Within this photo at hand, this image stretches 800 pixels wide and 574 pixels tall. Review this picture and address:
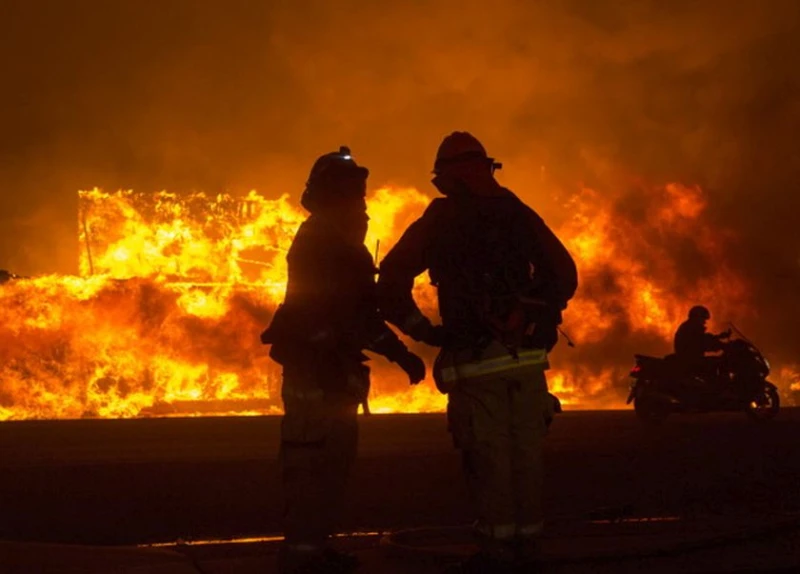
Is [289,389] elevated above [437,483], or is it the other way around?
[289,389]

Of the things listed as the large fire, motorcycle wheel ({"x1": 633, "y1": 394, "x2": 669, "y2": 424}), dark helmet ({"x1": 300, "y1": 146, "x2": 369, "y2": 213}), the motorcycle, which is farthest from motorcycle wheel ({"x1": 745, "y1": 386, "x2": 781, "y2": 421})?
the large fire

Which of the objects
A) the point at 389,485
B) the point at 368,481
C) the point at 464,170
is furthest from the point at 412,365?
the point at 368,481

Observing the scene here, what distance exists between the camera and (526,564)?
16.3ft

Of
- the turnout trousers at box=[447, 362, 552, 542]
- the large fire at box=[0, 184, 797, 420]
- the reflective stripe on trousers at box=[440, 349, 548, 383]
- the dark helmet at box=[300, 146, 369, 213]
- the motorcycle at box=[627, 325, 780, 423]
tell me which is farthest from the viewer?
the large fire at box=[0, 184, 797, 420]

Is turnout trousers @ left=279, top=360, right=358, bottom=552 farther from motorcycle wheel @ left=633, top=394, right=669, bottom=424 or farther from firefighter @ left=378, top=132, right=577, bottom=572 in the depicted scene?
motorcycle wheel @ left=633, top=394, right=669, bottom=424

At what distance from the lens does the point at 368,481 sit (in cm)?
962

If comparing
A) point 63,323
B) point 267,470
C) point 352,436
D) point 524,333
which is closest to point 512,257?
point 524,333

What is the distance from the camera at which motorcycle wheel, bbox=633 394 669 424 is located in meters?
16.5

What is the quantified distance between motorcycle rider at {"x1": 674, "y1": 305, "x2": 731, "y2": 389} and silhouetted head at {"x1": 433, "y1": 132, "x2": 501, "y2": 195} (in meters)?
11.8

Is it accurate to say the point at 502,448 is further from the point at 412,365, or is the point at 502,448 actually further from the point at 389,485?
the point at 389,485

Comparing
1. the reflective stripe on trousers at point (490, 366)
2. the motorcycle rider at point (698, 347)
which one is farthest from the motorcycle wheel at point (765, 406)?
the reflective stripe on trousers at point (490, 366)

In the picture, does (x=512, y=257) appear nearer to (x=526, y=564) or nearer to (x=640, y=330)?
(x=526, y=564)

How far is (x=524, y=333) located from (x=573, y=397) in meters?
30.7

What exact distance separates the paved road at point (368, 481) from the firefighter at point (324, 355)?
6.29 ft
